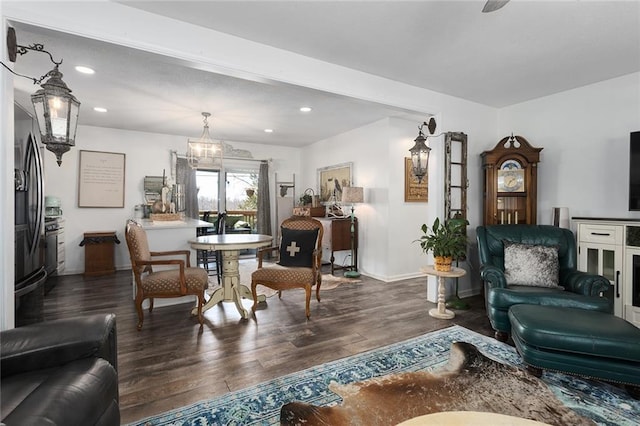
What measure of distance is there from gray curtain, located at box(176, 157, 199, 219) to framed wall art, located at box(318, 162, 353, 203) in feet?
8.59

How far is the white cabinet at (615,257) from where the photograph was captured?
9.35 ft

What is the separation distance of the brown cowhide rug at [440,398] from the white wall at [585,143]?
2.56 meters

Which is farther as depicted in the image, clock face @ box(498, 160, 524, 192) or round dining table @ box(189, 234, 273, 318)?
clock face @ box(498, 160, 524, 192)

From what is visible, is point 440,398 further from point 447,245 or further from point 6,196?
point 6,196

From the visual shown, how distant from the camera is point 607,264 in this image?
3055 mm

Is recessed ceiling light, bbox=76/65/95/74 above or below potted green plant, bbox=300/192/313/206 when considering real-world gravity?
above

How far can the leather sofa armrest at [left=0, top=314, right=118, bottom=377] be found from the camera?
4.23 ft

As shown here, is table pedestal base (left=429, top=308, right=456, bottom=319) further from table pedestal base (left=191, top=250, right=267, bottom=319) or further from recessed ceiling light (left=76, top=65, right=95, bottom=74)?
recessed ceiling light (left=76, top=65, right=95, bottom=74)

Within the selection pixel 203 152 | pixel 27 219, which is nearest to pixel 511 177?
pixel 203 152

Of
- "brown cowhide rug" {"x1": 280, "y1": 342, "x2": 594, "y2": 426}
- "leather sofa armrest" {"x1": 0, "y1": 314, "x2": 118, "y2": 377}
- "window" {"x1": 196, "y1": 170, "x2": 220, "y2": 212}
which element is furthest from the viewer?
"window" {"x1": 196, "y1": 170, "x2": 220, "y2": 212}

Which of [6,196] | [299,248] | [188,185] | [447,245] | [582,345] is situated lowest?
[582,345]

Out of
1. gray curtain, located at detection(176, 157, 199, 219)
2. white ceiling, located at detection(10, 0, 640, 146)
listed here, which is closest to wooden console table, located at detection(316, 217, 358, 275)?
white ceiling, located at detection(10, 0, 640, 146)

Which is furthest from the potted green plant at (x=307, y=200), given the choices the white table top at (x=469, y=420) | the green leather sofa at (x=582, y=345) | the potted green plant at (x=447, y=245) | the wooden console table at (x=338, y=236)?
the white table top at (x=469, y=420)

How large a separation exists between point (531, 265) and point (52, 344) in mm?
3643
